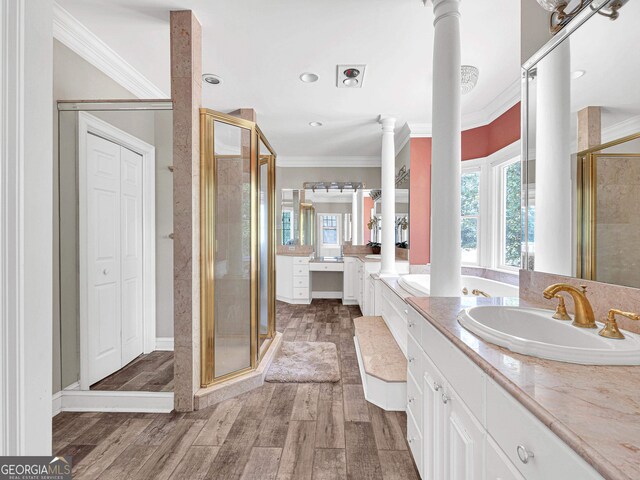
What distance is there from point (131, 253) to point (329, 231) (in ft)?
12.2

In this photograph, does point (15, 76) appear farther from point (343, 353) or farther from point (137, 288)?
point (343, 353)

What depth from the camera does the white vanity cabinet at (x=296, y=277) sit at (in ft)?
17.6

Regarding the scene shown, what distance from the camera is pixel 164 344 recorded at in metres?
2.89

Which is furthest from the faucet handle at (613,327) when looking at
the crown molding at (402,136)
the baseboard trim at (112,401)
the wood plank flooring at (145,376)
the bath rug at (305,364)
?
the crown molding at (402,136)

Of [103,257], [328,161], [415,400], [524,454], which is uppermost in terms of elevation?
[328,161]

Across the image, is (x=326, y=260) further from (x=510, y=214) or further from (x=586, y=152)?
(x=586, y=152)

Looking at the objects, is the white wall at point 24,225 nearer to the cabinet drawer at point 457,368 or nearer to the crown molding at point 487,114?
the cabinet drawer at point 457,368

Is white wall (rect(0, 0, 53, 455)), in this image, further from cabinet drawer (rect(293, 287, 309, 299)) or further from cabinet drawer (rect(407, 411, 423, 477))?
cabinet drawer (rect(293, 287, 309, 299))

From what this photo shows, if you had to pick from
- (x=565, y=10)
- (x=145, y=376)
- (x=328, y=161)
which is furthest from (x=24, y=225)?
(x=328, y=161)

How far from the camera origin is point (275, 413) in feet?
6.89

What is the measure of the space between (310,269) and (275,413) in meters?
3.35

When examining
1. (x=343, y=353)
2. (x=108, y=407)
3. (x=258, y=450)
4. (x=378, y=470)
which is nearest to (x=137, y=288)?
(x=108, y=407)

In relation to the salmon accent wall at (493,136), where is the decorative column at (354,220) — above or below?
below

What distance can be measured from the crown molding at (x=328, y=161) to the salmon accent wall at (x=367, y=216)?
2.07 ft
